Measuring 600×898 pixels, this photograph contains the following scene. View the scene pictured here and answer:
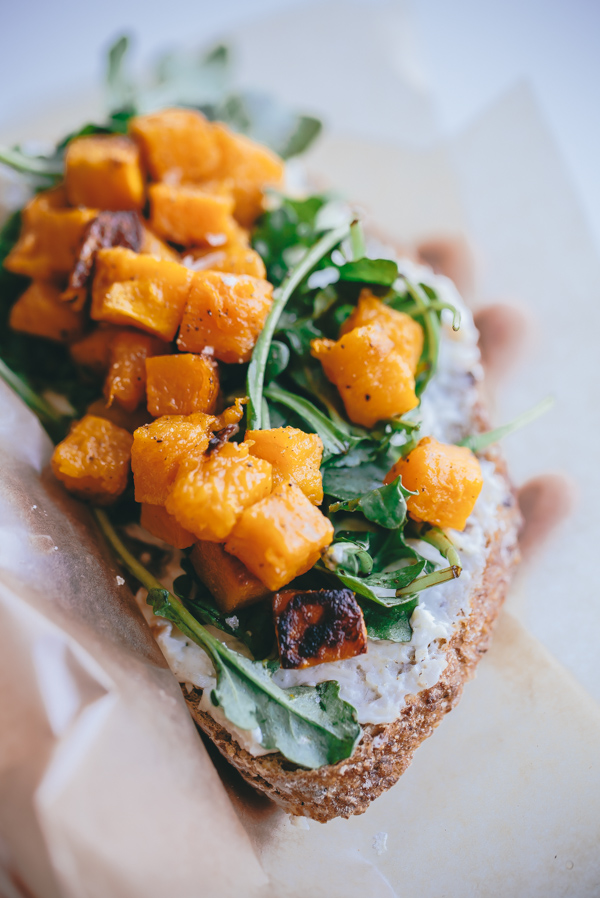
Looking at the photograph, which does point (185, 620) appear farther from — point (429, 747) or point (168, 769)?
point (429, 747)

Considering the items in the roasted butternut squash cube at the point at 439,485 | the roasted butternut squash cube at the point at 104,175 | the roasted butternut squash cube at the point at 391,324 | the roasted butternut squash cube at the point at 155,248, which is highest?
the roasted butternut squash cube at the point at 391,324

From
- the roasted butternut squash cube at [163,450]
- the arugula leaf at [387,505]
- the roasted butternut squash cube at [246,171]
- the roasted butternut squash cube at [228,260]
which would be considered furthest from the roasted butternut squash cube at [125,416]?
the roasted butternut squash cube at [246,171]

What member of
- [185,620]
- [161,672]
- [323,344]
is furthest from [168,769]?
[323,344]

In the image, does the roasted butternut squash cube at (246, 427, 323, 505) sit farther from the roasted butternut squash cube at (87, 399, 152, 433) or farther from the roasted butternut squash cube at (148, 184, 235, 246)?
the roasted butternut squash cube at (148, 184, 235, 246)

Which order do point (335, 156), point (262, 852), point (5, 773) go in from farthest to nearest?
1. point (335, 156)
2. point (262, 852)
3. point (5, 773)

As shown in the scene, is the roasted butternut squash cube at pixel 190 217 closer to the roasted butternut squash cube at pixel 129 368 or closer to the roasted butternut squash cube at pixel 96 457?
the roasted butternut squash cube at pixel 129 368

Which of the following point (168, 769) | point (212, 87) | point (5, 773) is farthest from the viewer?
point (212, 87)

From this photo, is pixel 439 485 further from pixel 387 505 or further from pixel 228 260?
pixel 228 260
